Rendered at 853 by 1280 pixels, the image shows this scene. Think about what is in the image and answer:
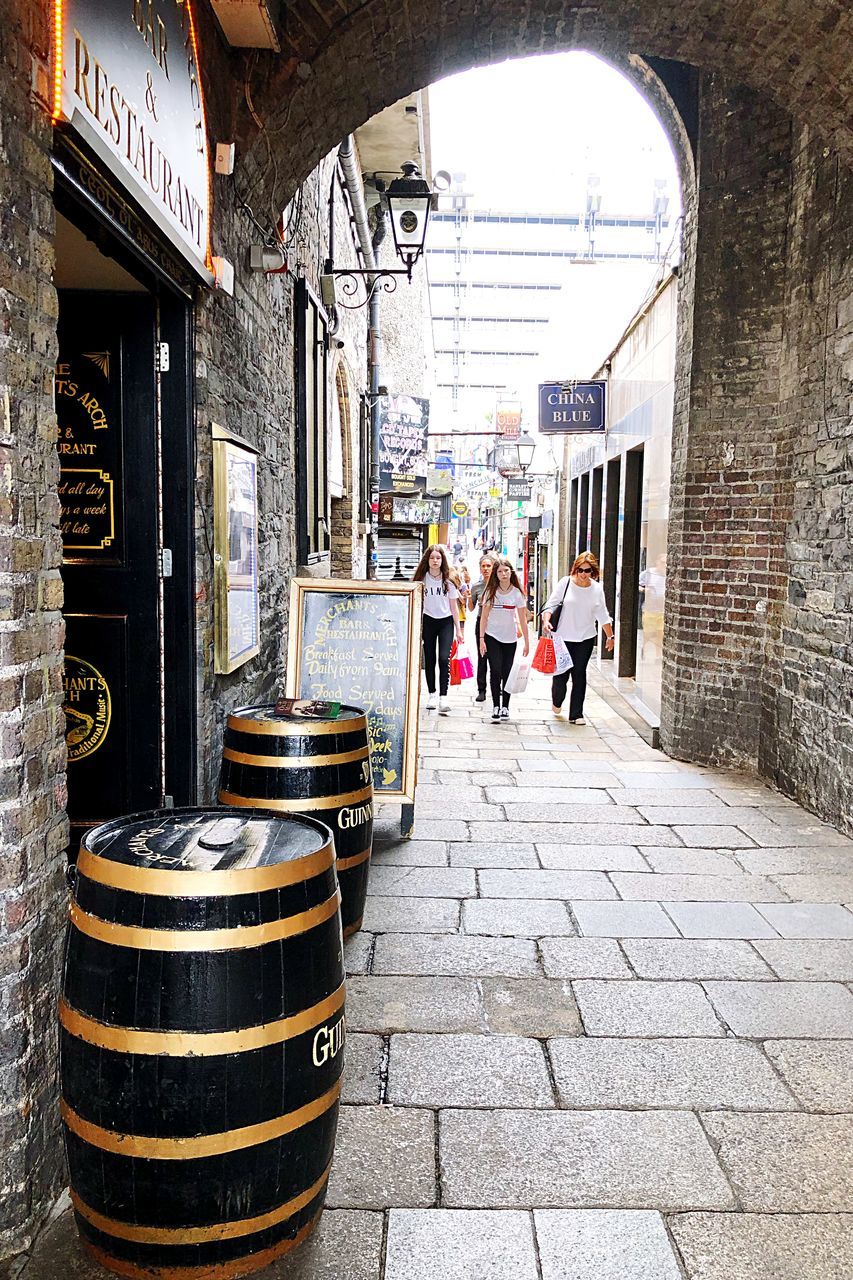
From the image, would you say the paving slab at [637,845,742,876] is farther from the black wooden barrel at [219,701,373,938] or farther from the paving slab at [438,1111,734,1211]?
the paving slab at [438,1111,734,1211]

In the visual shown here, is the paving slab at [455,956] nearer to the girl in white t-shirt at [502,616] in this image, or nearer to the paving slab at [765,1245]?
the paving slab at [765,1245]

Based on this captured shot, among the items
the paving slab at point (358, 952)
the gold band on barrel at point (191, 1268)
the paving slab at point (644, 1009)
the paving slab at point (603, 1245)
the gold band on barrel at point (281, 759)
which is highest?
the gold band on barrel at point (281, 759)

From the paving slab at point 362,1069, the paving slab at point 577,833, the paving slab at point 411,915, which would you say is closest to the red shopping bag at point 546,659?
the paving slab at point 577,833

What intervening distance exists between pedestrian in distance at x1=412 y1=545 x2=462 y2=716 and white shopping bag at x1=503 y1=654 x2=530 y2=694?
59cm

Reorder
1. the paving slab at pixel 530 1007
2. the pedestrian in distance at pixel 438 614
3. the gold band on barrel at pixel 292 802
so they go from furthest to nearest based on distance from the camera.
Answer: the pedestrian in distance at pixel 438 614 → the gold band on barrel at pixel 292 802 → the paving slab at pixel 530 1007

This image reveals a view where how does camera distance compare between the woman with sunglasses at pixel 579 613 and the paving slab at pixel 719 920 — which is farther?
the woman with sunglasses at pixel 579 613

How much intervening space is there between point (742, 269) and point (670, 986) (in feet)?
16.8

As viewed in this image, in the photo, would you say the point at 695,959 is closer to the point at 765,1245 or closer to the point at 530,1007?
the point at 530,1007

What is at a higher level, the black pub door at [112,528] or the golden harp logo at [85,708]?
the black pub door at [112,528]

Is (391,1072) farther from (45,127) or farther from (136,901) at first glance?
(45,127)

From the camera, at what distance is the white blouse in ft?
25.9

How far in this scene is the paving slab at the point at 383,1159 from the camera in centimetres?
221

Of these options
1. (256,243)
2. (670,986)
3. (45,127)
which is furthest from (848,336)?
(45,127)

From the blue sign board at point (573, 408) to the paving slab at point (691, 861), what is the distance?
313 inches
